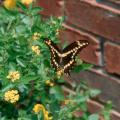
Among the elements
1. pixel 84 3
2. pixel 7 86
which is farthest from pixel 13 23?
pixel 84 3

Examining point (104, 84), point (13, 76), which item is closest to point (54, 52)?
point (13, 76)

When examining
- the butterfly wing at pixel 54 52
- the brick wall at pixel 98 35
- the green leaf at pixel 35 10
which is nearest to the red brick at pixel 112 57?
the brick wall at pixel 98 35

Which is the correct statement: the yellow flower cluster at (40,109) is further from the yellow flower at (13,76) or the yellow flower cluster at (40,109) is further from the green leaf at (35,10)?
the green leaf at (35,10)

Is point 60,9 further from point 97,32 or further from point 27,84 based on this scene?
point 27,84

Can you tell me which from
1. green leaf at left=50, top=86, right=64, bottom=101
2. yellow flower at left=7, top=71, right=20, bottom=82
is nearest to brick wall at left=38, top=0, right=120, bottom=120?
green leaf at left=50, top=86, right=64, bottom=101

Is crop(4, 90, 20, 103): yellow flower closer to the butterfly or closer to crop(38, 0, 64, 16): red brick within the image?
the butterfly

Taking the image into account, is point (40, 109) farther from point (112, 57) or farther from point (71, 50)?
point (112, 57)
